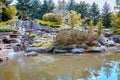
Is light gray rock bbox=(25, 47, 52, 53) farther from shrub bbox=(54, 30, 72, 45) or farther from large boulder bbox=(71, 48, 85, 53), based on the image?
large boulder bbox=(71, 48, 85, 53)

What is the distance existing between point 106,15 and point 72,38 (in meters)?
21.5

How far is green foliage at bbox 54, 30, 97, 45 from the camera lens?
13.2 m

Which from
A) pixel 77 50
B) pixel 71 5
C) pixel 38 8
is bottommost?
pixel 77 50

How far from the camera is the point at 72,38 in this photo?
1340 centimetres

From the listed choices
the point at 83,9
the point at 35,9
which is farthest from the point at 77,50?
the point at 83,9

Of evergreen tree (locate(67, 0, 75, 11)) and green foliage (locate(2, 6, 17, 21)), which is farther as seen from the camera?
evergreen tree (locate(67, 0, 75, 11))

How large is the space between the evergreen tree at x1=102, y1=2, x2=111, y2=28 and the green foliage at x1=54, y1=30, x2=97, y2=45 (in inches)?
814

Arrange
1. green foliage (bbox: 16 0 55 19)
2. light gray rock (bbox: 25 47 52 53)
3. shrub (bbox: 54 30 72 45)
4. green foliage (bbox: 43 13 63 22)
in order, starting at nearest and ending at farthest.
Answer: light gray rock (bbox: 25 47 52 53) → shrub (bbox: 54 30 72 45) → green foliage (bbox: 43 13 63 22) → green foliage (bbox: 16 0 55 19)

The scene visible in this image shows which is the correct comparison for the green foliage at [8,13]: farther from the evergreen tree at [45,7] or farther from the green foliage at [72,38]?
the green foliage at [72,38]

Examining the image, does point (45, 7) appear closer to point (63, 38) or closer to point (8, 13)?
point (8, 13)

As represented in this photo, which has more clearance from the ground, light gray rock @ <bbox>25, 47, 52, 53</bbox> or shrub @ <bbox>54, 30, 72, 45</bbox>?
shrub @ <bbox>54, 30, 72, 45</bbox>

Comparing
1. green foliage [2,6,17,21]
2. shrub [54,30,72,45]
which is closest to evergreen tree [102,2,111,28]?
green foliage [2,6,17,21]

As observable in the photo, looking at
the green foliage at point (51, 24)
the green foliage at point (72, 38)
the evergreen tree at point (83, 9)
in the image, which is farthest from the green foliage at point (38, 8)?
the green foliage at point (72, 38)

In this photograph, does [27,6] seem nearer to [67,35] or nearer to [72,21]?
[72,21]
